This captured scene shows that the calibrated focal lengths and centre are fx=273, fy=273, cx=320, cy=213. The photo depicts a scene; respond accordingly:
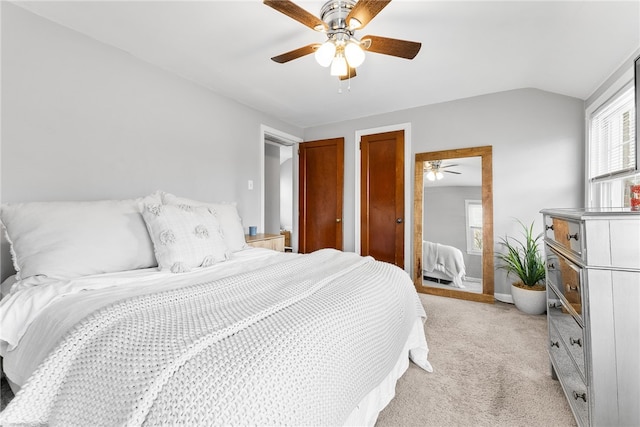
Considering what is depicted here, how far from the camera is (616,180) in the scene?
2.21 meters

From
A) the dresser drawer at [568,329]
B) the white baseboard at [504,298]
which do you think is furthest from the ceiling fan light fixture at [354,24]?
the white baseboard at [504,298]

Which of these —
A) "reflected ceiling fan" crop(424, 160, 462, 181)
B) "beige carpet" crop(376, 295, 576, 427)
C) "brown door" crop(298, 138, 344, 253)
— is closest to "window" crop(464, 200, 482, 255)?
"reflected ceiling fan" crop(424, 160, 462, 181)

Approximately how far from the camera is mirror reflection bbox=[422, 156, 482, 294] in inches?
127

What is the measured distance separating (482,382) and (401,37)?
2.47m

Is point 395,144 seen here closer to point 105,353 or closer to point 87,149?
point 87,149

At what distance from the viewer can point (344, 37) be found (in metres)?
1.74

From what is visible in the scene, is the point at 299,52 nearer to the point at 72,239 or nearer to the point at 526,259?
the point at 72,239

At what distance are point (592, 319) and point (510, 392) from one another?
80cm

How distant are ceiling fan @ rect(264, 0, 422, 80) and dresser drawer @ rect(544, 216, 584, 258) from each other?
1309mm

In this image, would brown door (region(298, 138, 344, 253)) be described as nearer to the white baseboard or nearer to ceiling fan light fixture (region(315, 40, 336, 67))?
the white baseboard

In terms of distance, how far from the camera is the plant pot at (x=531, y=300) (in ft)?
8.84

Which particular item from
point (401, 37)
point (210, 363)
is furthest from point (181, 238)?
point (401, 37)

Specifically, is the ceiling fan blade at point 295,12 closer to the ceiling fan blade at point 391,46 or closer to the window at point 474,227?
the ceiling fan blade at point 391,46

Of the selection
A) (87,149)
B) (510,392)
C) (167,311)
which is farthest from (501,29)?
(87,149)
